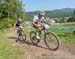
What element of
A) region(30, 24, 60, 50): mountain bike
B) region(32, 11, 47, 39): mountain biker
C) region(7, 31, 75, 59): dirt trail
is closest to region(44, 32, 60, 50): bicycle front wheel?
region(30, 24, 60, 50): mountain bike

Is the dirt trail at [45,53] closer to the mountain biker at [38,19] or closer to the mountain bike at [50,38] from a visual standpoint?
the mountain bike at [50,38]

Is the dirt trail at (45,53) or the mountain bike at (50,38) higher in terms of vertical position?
the mountain bike at (50,38)

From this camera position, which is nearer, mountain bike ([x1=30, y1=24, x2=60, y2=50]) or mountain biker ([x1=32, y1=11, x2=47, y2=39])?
mountain bike ([x1=30, y1=24, x2=60, y2=50])

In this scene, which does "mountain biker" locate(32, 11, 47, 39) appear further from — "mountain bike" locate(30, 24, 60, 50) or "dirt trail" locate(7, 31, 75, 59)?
"dirt trail" locate(7, 31, 75, 59)

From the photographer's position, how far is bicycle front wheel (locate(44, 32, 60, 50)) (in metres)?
10.4

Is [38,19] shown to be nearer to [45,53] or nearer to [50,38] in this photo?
[50,38]

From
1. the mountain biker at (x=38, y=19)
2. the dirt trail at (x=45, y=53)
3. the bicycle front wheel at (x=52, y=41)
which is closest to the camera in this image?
the dirt trail at (x=45, y=53)

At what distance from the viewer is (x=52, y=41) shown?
1055 cm

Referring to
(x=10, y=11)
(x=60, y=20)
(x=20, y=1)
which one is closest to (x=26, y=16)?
(x=20, y=1)

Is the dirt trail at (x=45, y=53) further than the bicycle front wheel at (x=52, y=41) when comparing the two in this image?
No

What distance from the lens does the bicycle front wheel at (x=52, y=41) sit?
10.4m

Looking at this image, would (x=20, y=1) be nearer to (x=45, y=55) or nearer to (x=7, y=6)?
(x=7, y=6)

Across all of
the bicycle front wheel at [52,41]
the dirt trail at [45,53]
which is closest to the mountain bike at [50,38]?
the bicycle front wheel at [52,41]

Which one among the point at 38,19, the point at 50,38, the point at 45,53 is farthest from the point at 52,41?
the point at 38,19
